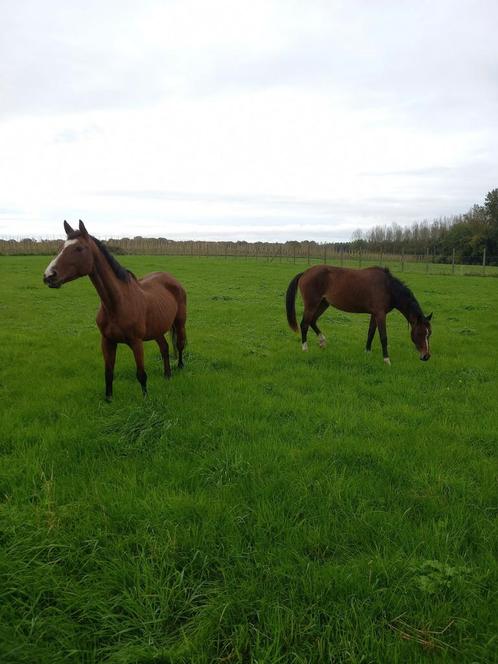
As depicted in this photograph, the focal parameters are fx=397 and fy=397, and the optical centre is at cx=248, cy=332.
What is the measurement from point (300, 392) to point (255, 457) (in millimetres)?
2158

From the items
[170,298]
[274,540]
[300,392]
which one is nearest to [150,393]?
[170,298]

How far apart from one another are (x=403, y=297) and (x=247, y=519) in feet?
19.7

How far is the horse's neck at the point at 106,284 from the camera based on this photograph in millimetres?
4844

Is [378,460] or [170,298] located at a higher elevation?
[170,298]

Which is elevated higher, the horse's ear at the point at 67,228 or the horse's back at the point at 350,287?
the horse's ear at the point at 67,228

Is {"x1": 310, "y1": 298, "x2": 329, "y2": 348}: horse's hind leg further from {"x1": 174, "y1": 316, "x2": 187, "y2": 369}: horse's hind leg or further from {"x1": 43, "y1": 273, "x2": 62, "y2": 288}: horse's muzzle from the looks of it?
{"x1": 43, "y1": 273, "x2": 62, "y2": 288}: horse's muzzle

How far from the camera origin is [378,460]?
149 inches

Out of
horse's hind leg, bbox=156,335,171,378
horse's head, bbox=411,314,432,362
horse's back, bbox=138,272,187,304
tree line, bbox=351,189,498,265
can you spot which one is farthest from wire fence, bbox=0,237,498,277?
horse's hind leg, bbox=156,335,171,378

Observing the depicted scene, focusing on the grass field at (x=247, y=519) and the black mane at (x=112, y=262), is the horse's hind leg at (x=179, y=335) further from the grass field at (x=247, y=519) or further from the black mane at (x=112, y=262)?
the black mane at (x=112, y=262)

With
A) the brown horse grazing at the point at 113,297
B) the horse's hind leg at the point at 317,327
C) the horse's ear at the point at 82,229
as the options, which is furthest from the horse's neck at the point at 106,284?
the horse's hind leg at the point at 317,327

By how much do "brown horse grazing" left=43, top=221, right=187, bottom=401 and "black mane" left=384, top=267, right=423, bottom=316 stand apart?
4.43 meters

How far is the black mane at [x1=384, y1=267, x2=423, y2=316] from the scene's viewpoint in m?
7.59

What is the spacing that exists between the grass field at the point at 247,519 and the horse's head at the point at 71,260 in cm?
161

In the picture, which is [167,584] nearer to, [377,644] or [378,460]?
[377,644]
